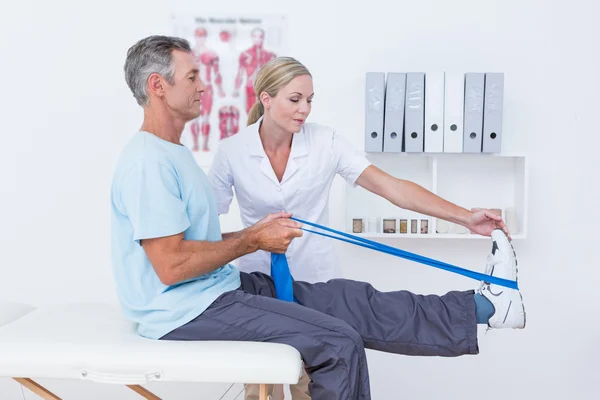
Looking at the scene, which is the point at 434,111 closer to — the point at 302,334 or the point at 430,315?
the point at 430,315

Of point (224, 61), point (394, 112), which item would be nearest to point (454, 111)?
point (394, 112)

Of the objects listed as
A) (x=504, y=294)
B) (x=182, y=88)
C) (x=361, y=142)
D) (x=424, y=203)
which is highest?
(x=182, y=88)

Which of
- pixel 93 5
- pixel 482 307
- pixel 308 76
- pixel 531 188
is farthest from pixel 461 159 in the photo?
pixel 93 5

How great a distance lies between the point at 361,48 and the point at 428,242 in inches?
32.8

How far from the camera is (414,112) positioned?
271 cm

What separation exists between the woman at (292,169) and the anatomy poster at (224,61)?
681 mm

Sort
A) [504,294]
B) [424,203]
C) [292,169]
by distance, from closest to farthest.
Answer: [504,294] < [424,203] < [292,169]

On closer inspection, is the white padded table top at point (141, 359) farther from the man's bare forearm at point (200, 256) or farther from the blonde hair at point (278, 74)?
the blonde hair at point (278, 74)

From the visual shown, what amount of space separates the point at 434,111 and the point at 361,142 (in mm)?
356

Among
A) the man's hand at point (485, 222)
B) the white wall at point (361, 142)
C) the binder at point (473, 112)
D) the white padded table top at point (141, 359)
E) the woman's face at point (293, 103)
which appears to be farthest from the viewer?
the white wall at point (361, 142)

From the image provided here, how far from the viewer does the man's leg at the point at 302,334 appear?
5.42 ft

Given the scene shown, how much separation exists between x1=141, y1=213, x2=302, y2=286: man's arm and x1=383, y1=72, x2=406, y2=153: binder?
102cm

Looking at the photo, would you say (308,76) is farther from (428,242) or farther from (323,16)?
(428,242)

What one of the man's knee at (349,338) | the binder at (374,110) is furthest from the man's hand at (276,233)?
the binder at (374,110)
